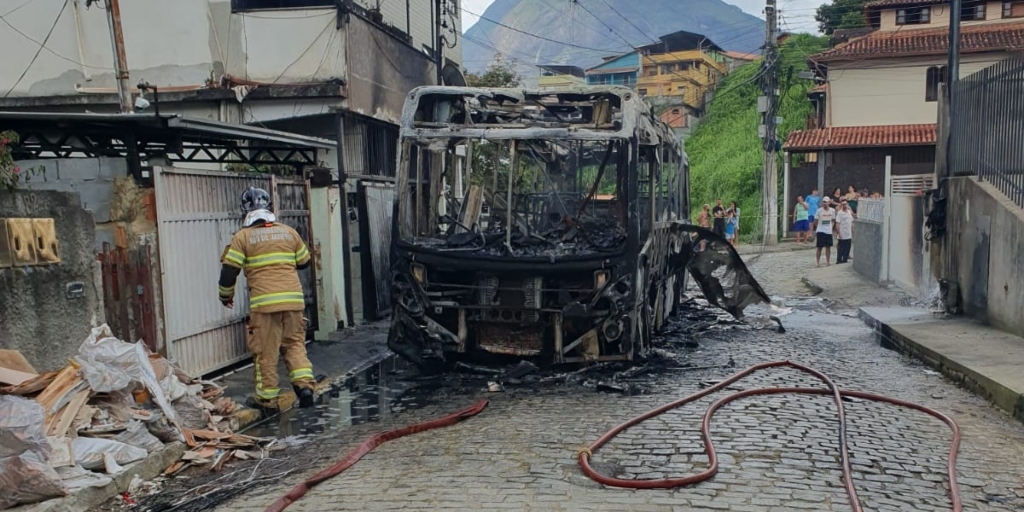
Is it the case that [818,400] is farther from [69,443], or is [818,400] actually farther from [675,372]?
[69,443]

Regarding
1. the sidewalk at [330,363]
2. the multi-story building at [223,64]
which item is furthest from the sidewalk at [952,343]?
the multi-story building at [223,64]

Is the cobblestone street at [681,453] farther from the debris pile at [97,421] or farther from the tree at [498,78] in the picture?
the tree at [498,78]

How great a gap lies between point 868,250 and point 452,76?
9.60 meters

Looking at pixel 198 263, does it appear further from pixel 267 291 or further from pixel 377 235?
pixel 377 235

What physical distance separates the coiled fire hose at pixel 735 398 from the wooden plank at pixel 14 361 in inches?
138

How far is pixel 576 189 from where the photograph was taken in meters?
8.62

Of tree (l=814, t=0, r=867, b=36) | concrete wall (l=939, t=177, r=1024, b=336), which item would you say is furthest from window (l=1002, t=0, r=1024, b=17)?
concrete wall (l=939, t=177, r=1024, b=336)

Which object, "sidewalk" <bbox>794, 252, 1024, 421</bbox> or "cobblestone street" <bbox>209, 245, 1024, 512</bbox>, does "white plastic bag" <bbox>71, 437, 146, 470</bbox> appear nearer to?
"cobblestone street" <bbox>209, 245, 1024, 512</bbox>

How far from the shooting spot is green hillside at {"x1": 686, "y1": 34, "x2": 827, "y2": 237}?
114 ft

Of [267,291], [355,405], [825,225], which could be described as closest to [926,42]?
[825,225]

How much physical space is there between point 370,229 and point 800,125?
31.6 meters

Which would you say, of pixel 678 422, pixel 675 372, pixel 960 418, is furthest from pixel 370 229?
pixel 960 418

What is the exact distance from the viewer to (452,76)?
18656 millimetres

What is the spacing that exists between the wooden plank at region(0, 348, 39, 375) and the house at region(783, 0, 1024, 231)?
28018 millimetres
